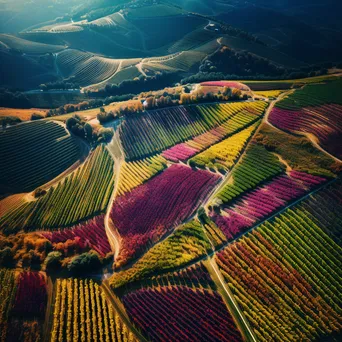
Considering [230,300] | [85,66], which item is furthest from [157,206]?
[85,66]

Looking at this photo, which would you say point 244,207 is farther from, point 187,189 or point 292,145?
point 292,145

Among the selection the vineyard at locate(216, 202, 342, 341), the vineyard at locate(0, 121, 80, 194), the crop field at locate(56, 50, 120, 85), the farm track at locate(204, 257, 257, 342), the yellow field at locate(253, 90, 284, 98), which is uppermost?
the yellow field at locate(253, 90, 284, 98)

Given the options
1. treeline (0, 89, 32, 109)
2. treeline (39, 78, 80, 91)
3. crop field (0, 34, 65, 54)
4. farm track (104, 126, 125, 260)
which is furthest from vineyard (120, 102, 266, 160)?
crop field (0, 34, 65, 54)

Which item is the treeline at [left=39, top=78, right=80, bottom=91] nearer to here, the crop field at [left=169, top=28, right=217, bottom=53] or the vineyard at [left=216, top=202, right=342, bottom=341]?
the crop field at [left=169, top=28, right=217, bottom=53]

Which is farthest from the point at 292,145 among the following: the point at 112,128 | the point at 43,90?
the point at 43,90

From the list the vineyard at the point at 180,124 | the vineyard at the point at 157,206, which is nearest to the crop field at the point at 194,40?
the vineyard at the point at 180,124

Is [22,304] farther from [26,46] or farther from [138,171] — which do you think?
[26,46]

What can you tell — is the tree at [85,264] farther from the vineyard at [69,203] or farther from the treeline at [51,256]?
the vineyard at [69,203]
